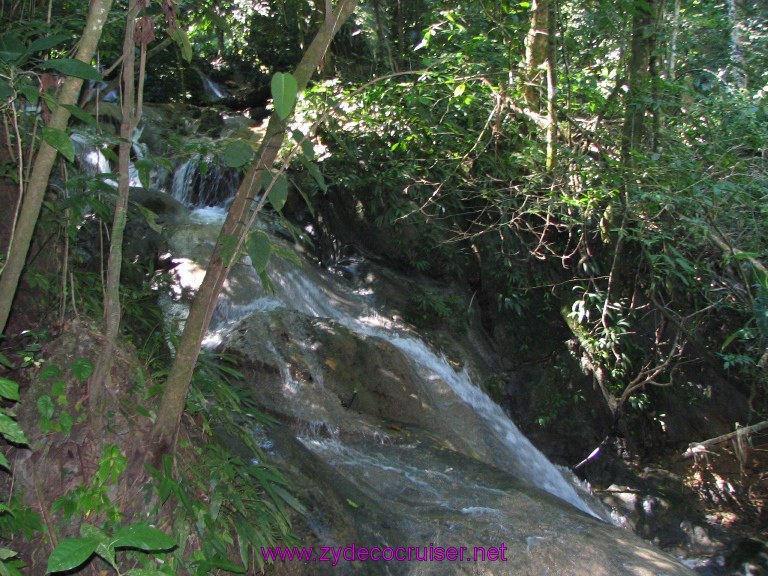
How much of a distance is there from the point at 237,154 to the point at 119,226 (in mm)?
725

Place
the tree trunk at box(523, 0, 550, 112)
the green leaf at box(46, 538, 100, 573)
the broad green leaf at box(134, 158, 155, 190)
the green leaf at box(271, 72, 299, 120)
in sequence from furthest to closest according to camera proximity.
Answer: the tree trunk at box(523, 0, 550, 112)
the broad green leaf at box(134, 158, 155, 190)
the green leaf at box(271, 72, 299, 120)
the green leaf at box(46, 538, 100, 573)

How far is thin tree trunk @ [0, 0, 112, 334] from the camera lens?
2.28 m

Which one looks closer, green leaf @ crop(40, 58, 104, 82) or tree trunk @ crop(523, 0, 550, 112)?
green leaf @ crop(40, 58, 104, 82)

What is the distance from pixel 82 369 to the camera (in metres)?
2.72

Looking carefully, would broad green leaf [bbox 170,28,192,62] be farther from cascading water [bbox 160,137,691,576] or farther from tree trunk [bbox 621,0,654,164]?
tree trunk [bbox 621,0,654,164]

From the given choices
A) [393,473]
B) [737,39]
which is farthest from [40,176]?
[737,39]

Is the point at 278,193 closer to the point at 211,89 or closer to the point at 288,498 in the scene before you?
the point at 288,498

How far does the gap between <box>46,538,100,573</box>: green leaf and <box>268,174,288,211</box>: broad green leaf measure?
3.89 feet

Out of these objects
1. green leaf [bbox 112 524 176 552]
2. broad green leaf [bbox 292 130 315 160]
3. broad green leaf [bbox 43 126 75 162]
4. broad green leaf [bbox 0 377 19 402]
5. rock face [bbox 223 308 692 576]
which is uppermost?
broad green leaf [bbox 292 130 315 160]

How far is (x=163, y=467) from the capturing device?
2.73m

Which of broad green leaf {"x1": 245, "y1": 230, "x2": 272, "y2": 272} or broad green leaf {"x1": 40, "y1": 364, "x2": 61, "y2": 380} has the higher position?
broad green leaf {"x1": 245, "y1": 230, "x2": 272, "y2": 272}

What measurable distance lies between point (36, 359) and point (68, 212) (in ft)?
2.54

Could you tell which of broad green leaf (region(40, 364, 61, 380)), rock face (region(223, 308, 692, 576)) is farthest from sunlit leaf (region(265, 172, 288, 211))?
rock face (region(223, 308, 692, 576))

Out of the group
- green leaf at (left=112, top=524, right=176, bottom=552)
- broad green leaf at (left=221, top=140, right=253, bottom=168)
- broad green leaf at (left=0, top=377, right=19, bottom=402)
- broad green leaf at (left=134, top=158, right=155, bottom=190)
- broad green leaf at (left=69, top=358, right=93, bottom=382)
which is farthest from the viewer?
broad green leaf at (left=134, top=158, right=155, bottom=190)
